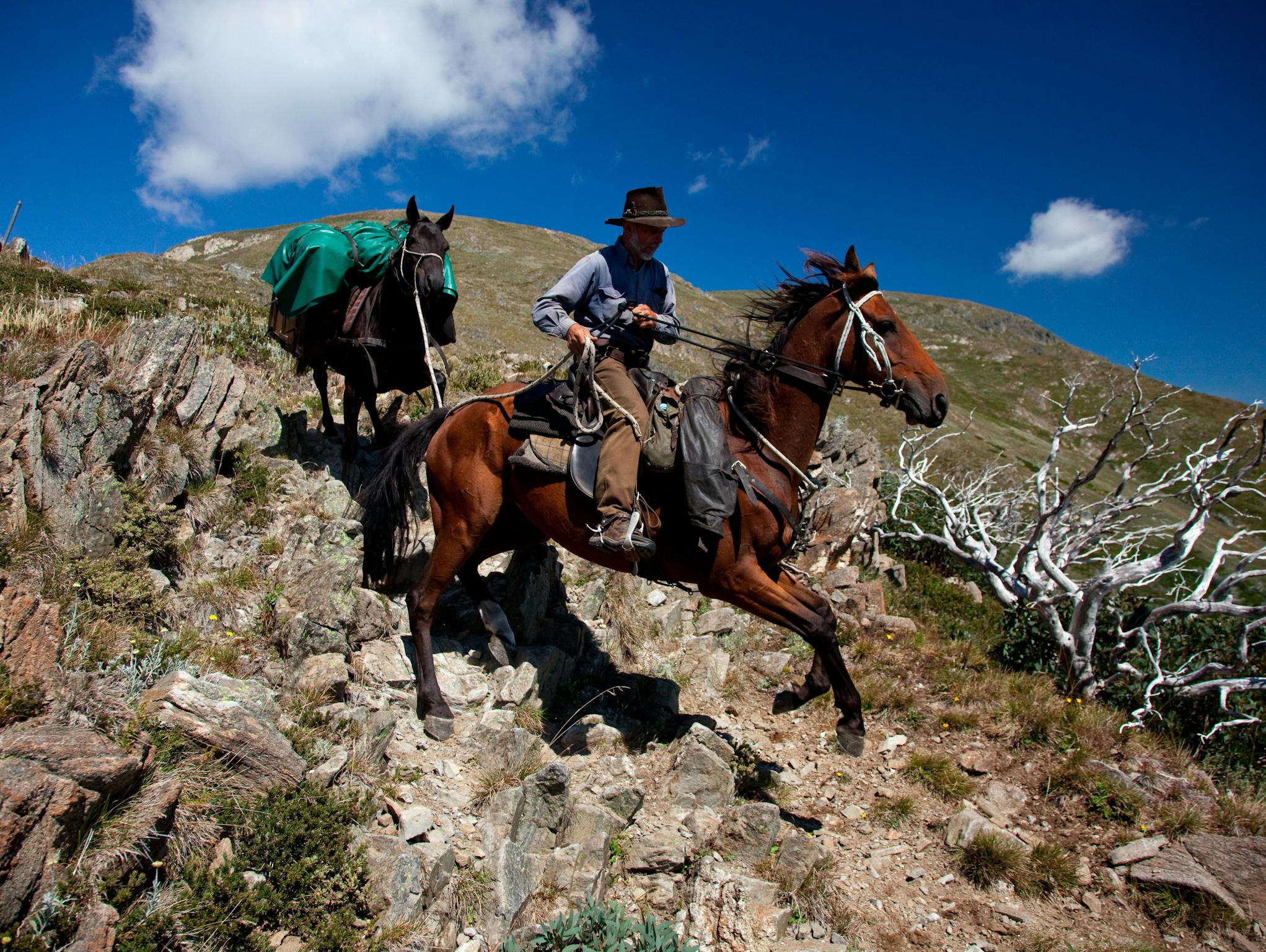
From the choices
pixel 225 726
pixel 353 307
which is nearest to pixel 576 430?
pixel 225 726

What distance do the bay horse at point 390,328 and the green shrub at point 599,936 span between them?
6.07 m

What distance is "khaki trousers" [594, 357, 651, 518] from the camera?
5.17 metres

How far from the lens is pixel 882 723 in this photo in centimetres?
650

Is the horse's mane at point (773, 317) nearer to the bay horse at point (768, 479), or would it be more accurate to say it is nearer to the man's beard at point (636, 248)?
the bay horse at point (768, 479)

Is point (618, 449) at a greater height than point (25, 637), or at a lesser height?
greater

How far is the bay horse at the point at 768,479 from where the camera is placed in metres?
4.99

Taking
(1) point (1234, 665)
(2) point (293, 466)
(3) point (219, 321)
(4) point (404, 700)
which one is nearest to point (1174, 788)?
(1) point (1234, 665)

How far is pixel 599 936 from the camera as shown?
148 inches

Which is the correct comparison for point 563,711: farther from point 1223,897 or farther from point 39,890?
point 1223,897

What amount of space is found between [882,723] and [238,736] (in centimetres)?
546

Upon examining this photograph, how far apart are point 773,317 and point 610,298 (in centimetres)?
138

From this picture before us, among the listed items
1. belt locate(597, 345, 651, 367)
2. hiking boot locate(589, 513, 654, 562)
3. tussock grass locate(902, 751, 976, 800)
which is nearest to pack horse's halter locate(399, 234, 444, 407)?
belt locate(597, 345, 651, 367)

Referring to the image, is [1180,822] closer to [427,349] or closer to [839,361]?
[839,361]

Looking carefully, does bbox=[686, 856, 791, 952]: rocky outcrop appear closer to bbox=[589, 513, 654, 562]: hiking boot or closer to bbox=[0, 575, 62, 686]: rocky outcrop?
bbox=[589, 513, 654, 562]: hiking boot
